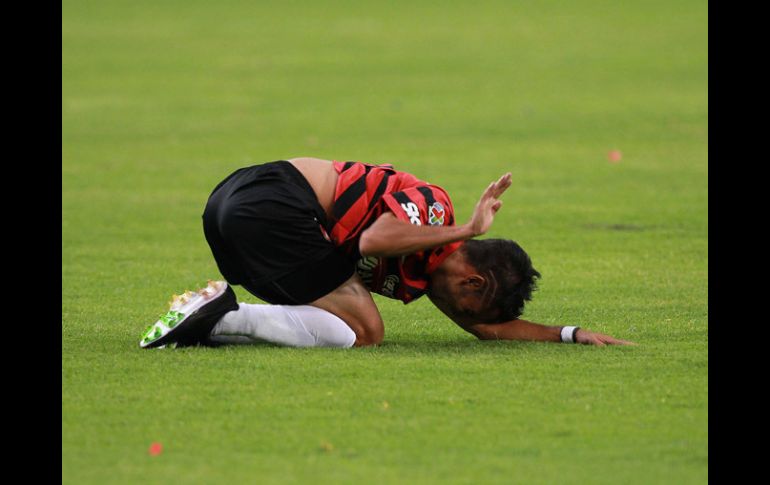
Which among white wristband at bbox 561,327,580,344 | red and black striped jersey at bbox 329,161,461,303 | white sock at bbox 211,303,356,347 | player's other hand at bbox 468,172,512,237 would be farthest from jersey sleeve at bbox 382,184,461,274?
white wristband at bbox 561,327,580,344

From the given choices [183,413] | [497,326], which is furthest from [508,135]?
[183,413]

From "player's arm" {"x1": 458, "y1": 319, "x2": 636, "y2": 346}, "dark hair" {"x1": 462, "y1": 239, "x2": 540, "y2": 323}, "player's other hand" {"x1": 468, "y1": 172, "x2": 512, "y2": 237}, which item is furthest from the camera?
"player's arm" {"x1": 458, "y1": 319, "x2": 636, "y2": 346}

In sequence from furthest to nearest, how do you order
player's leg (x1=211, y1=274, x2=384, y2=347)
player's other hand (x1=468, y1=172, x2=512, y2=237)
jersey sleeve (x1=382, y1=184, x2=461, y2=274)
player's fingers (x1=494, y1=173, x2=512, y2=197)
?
player's leg (x1=211, y1=274, x2=384, y2=347)
jersey sleeve (x1=382, y1=184, x2=461, y2=274)
player's fingers (x1=494, y1=173, x2=512, y2=197)
player's other hand (x1=468, y1=172, x2=512, y2=237)

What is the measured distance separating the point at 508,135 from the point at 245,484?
43.1 feet

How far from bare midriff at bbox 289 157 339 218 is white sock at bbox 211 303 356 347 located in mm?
565

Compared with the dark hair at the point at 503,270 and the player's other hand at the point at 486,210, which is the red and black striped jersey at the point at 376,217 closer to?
the dark hair at the point at 503,270

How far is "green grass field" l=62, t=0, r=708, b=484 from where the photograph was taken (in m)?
5.67

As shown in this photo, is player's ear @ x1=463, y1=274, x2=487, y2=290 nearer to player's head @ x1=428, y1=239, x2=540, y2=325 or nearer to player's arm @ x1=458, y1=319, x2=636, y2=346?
player's head @ x1=428, y1=239, x2=540, y2=325

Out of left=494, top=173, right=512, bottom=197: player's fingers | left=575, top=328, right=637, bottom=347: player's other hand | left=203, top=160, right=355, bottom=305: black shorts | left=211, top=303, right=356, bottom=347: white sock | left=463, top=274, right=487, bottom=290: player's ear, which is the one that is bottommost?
left=575, top=328, right=637, bottom=347: player's other hand

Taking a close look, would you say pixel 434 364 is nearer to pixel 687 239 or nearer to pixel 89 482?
pixel 89 482

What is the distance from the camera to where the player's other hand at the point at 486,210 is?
22.4ft

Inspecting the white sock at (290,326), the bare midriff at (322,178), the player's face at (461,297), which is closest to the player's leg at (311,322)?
the white sock at (290,326)

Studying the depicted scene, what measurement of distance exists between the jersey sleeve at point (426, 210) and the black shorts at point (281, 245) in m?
0.43

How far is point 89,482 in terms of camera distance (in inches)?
206
